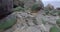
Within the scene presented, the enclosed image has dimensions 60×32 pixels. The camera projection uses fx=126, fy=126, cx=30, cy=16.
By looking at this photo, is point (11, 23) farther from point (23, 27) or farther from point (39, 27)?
point (39, 27)

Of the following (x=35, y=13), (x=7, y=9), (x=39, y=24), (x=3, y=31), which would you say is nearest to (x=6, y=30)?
(x=3, y=31)

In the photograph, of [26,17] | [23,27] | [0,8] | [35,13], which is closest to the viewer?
[0,8]

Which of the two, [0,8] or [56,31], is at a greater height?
[0,8]

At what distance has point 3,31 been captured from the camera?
2.46 feet

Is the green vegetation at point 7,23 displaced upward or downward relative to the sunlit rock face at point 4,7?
downward

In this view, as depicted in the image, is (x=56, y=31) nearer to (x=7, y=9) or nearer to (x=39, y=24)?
(x=39, y=24)

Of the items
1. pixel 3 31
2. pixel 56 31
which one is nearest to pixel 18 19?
pixel 3 31

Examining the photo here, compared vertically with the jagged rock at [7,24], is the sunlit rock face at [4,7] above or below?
above

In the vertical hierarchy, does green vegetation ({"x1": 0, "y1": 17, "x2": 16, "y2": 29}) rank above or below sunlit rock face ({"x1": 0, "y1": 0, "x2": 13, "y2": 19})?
below

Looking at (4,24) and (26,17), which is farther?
(26,17)

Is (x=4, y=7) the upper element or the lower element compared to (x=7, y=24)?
upper

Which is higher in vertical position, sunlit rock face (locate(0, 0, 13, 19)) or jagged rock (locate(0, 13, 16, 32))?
sunlit rock face (locate(0, 0, 13, 19))

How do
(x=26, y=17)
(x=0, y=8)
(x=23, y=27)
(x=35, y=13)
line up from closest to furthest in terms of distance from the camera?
(x=0, y=8) < (x=23, y=27) < (x=26, y=17) < (x=35, y=13)

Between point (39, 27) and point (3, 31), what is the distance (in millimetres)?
238
